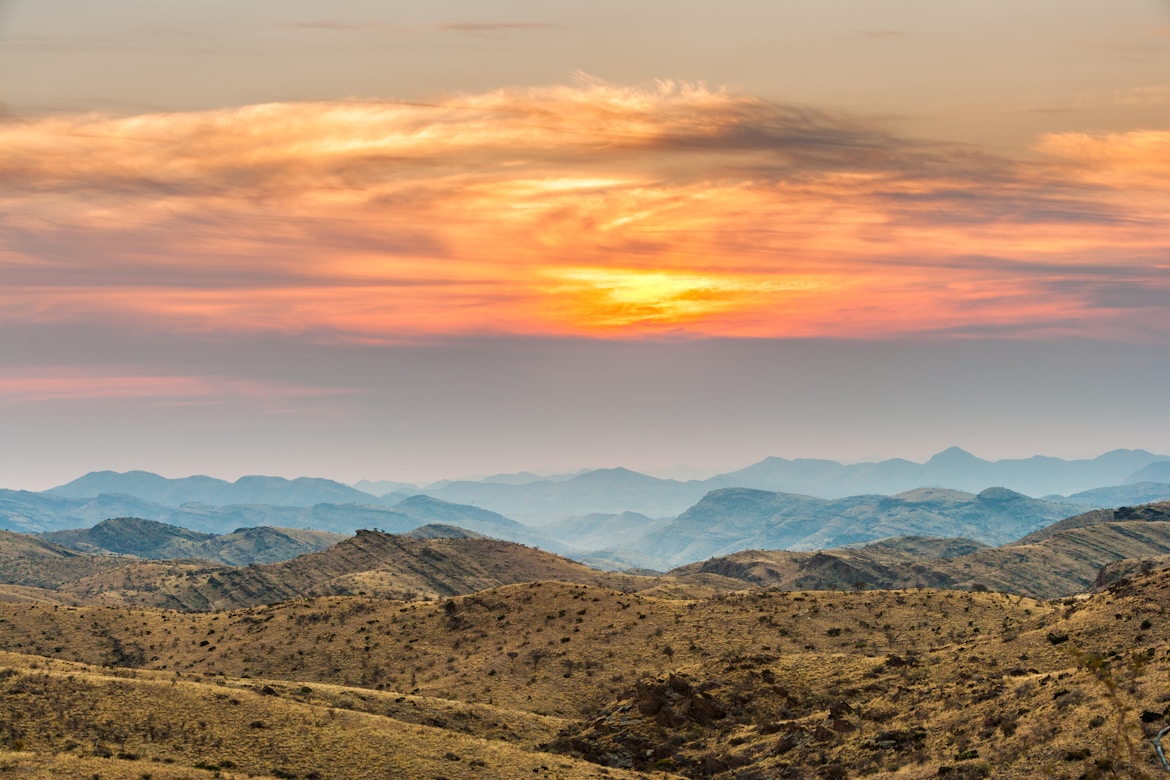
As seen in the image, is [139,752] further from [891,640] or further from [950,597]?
[950,597]

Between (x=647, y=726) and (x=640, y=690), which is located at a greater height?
(x=640, y=690)

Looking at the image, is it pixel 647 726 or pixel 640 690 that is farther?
pixel 640 690

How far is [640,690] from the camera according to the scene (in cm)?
8181

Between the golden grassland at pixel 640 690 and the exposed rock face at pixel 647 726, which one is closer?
the golden grassland at pixel 640 690

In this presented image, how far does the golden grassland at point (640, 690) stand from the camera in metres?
59.5

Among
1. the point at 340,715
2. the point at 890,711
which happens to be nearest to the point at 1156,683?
the point at 890,711

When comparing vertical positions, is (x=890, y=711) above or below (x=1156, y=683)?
below

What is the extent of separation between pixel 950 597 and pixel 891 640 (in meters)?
18.7

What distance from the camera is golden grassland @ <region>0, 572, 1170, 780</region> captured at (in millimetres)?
59531

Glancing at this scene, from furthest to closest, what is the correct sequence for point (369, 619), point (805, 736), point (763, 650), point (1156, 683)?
1. point (369, 619)
2. point (763, 650)
3. point (805, 736)
4. point (1156, 683)

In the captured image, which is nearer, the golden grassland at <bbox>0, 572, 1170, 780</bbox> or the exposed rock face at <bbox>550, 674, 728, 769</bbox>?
the golden grassland at <bbox>0, 572, 1170, 780</bbox>

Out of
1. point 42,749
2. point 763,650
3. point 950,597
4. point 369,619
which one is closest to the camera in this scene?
point 42,749

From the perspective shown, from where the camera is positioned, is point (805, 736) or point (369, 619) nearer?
point (805, 736)

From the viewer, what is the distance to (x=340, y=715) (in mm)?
72625
